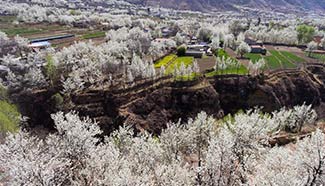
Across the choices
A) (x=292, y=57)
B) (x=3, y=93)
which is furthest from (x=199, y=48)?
(x=3, y=93)

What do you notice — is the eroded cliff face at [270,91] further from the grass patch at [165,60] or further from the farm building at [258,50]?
the farm building at [258,50]

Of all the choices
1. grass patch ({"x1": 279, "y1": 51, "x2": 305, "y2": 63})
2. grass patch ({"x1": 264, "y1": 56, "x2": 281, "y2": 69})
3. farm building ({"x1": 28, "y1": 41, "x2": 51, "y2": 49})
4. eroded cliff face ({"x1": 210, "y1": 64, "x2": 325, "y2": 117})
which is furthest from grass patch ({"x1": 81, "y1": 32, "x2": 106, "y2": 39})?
grass patch ({"x1": 279, "y1": 51, "x2": 305, "y2": 63})

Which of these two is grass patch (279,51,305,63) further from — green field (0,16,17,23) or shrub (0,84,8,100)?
green field (0,16,17,23)

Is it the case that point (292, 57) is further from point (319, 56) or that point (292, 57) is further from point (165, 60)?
point (165, 60)

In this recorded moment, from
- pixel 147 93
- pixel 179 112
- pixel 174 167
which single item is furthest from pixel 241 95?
pixel 174 167

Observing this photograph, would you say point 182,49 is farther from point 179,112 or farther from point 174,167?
point 174,167

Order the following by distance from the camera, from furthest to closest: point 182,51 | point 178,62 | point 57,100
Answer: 1. point 182,51
2. point 178,62
3. point 57,100
